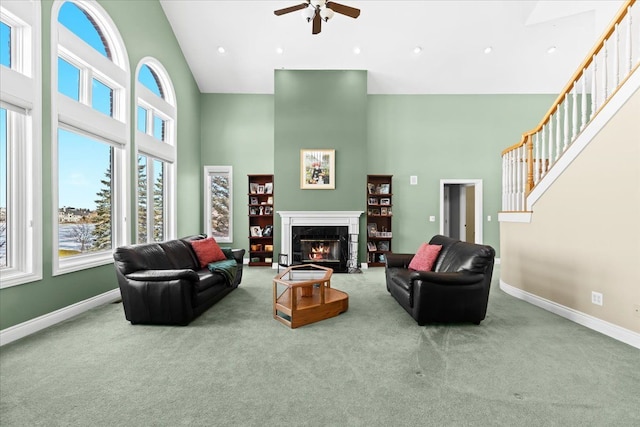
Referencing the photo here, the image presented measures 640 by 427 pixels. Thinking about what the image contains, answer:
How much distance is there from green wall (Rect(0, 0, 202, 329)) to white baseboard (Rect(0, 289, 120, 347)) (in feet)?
0.16

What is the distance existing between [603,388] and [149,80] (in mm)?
6829

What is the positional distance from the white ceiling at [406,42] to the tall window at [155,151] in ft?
3.56

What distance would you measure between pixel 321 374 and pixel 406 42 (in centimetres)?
590

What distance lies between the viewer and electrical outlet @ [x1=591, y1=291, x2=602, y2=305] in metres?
2.96

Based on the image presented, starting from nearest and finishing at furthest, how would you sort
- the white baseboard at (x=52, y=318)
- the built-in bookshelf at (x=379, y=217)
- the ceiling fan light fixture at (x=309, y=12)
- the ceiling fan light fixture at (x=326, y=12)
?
the white baseboard at (x=52, y=318)
the ceiling fan light fixture at (x=326, y=12)
the ceiling fan light fixture at (x=309, y=12)
the built-in bookshelf at (x=379, y=217)

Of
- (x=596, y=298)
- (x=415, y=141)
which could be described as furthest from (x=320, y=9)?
(x=596, y=298)

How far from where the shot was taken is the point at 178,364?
2.29 metres

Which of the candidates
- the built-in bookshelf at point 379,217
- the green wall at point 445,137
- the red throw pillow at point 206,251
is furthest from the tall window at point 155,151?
the green wall at point 445,137

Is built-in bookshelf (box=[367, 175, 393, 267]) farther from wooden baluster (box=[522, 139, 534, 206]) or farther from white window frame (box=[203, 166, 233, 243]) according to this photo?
white window frame (box=[203, 166, 233, 243])

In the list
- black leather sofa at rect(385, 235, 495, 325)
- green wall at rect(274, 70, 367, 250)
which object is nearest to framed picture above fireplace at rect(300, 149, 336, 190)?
green wall at rect(274, 70, 367, 250)

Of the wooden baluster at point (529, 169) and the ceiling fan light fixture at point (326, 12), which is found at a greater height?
the ceiling fan light fixture at point (326, 12)

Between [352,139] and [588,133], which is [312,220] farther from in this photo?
[588,133]

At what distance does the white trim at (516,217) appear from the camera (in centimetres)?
390

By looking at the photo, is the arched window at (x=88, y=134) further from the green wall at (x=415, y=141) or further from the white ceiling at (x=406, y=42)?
the green wall at (x=415, y=141)
